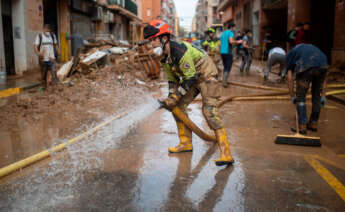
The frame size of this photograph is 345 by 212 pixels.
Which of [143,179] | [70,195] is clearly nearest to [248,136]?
[143,179]

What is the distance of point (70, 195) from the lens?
3.06 m

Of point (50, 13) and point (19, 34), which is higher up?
point (50, 13)

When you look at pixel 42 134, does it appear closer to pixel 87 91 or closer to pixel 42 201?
pixel 42 201

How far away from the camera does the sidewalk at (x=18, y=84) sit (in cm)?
921

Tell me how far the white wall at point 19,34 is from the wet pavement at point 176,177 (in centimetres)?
950

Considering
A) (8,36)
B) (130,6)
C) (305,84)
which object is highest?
(130,6)

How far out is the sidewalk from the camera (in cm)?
921

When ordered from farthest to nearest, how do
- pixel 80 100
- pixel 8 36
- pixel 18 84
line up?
pixel 8 36 < pixel 18 84 < pixel 80 100

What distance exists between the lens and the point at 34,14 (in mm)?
14289

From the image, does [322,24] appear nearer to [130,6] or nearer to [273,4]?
[273,4]

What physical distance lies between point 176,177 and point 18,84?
28.2 ft

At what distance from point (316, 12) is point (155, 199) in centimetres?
1625

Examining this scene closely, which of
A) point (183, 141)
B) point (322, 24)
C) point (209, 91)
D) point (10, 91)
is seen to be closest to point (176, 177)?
point (183, 141)

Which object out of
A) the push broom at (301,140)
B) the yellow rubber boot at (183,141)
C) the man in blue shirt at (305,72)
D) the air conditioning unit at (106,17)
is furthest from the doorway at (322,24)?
the air conditioning unit at (106,17)
